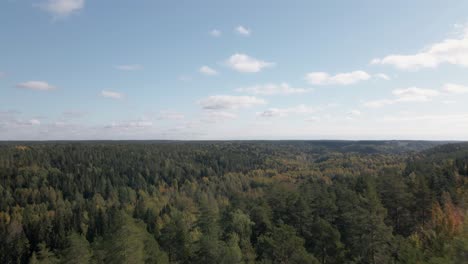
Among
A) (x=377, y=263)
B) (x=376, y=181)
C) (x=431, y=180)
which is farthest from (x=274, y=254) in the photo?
(x=431, y=180)

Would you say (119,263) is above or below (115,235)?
below

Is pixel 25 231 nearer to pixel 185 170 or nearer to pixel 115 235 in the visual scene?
pixel 115 235

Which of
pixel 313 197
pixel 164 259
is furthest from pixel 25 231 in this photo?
pixel 313 197

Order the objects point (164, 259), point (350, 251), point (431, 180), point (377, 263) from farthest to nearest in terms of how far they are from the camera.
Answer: point (431, 180) → point (350, 251) → point (164, 259) → point (377, 263)

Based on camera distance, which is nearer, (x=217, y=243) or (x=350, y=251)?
(x=217, y=243)

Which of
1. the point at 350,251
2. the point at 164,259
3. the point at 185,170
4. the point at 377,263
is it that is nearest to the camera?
the point at 377,263

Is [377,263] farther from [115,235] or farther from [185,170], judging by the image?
[185,170]

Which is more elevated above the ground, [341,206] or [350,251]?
[341,206]

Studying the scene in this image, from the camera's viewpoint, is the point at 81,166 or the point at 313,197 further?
the point at 81,166

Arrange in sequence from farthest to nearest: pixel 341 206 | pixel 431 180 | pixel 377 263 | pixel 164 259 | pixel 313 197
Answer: pixel 431 180
pixel 313 197
pixel 341 206
pixel 164 259
pixel 377 263
